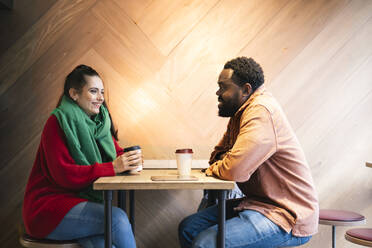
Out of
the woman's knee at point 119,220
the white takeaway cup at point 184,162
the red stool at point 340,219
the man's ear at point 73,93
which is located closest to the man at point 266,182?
the white takeaway cup at point 184,162

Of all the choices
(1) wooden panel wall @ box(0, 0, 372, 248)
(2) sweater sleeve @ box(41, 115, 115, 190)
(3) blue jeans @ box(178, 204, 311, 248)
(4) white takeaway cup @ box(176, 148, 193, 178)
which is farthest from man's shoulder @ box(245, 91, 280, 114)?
(1) wooden panel wall @ box(0, 0, 372, 248)

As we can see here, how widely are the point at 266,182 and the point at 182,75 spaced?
110 centimetres

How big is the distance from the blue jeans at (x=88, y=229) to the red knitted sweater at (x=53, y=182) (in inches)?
1.2

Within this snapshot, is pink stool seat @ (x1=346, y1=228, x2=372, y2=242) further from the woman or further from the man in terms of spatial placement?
the woman

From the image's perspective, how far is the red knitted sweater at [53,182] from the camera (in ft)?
5.40

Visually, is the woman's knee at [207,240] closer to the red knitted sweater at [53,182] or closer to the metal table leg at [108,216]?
the metal table leg at [108,216]

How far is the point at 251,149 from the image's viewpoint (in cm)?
162

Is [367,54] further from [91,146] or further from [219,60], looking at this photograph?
[91,146]

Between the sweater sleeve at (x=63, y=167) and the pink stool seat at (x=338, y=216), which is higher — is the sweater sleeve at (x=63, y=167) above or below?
above

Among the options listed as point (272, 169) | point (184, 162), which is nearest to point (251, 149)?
point (272, 169)

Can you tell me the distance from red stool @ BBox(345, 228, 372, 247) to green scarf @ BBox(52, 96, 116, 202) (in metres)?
1.24

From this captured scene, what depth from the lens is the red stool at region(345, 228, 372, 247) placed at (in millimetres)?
1872

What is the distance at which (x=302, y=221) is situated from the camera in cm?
166

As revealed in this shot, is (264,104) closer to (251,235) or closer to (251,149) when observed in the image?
(251,149)
